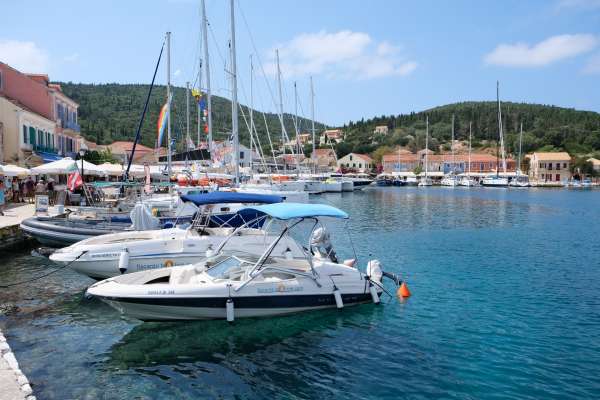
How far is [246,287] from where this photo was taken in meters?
12.1

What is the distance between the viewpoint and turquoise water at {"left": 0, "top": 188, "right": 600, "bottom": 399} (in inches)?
367

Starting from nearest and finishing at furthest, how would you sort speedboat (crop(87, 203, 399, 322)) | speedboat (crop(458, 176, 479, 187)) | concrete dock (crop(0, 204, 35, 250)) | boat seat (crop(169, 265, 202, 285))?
speedboat (crop(87, 203, 399, 322)) < boat seat (crop(169, 265, 202, 285)) < concrete dock (crop(0, 204, 35, 250)) < speedboat (crop(458, 176, 479, 187))

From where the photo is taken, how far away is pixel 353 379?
31.8 ft

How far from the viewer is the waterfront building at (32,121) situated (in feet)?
116


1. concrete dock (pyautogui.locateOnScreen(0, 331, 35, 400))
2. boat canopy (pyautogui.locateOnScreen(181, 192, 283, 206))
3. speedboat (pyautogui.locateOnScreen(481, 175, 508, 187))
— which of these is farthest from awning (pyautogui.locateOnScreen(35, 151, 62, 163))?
speedboat (pyautogui.locateOnScreen(481, 175, 508, 187))

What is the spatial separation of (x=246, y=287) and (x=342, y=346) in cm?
276

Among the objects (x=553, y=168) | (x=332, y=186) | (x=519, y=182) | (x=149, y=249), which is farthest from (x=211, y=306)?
(x=553, y=168)

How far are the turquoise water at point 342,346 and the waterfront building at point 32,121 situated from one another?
2109cm

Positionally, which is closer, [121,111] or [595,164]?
[121,111]

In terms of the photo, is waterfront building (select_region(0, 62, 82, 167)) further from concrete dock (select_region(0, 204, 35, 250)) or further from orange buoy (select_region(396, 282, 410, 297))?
orange buoy (select_region(396, 282, 410, 297))

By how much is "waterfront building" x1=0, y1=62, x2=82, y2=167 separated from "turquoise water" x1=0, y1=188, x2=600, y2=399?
21090 mm

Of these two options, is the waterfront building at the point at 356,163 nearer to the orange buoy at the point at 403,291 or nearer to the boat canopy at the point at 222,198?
the boat canopy at the point at 222,198

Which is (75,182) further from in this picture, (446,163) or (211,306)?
(446,163)

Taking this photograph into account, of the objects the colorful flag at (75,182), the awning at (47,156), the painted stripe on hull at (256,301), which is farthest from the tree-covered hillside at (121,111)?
the painted stripe on hull at (256,301)
